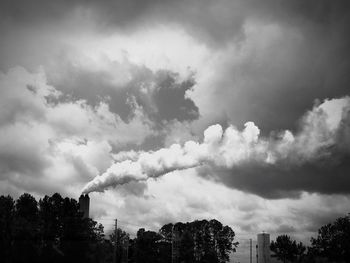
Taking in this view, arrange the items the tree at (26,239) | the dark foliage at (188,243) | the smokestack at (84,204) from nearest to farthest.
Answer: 1. the tree at (26,239)
2. the smokestack at (84,204)
3. the dark foliage at (188,243)

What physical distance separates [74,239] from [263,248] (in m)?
67.5

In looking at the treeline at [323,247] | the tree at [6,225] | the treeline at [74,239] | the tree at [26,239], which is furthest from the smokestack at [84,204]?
the treeline at [323,247]

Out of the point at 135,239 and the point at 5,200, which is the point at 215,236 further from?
the point at 5,200

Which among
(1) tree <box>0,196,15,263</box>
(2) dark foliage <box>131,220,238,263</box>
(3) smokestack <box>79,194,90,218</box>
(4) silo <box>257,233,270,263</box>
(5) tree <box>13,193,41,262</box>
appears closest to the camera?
(1) tree <box>0,196,15,263</box>

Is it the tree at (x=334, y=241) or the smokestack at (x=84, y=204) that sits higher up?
the smokestack at (x=84, y=204)

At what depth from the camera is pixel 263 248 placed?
130000 mm

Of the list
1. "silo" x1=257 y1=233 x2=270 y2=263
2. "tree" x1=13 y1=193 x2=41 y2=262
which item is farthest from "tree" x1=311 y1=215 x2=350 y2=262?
"tree" x1=13 y1=193 x2=41 y2=262

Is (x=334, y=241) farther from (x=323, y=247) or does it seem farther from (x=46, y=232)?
(x=46, y=232)

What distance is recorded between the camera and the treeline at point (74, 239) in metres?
74.6

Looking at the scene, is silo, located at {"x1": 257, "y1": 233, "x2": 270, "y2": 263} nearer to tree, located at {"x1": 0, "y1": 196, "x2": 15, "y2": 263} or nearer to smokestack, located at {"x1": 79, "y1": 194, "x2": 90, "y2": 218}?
smokestack, located at {"x1": 79, "y1": 194, "x2": 90, "y2": 218}

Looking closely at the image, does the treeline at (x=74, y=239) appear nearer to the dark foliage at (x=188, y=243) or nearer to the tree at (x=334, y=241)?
the dark foliage at (x=188, y=243)

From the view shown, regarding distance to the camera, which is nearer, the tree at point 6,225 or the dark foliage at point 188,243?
the tree at point 6,225

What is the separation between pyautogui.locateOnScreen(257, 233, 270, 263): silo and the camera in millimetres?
127812

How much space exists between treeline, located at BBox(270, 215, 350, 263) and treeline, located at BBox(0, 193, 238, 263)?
557 inches
